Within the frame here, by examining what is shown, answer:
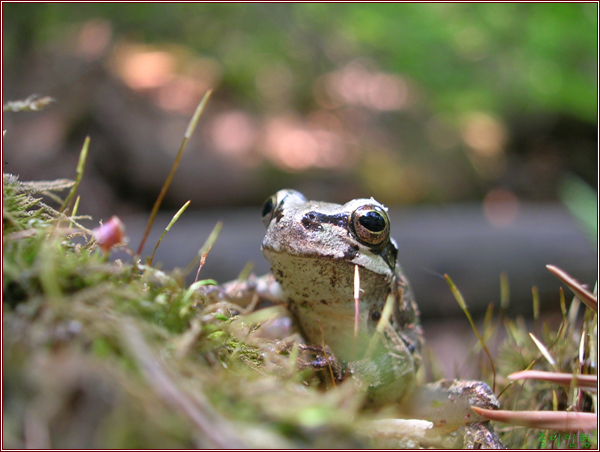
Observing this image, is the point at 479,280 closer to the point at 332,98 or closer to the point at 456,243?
the point at 456,243

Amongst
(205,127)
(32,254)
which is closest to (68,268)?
(32,254)

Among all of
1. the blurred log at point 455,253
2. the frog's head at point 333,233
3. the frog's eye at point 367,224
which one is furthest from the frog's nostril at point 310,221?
the blurred log at point 455,253

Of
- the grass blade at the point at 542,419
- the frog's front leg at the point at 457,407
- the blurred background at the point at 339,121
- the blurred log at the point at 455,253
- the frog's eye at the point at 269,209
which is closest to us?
the grass blade at the point at 542,419

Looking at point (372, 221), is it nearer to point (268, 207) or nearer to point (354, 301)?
point (354, 301)

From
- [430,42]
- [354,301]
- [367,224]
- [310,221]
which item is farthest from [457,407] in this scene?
[430,42]

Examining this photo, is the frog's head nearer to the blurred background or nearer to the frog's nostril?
the frog's nostril

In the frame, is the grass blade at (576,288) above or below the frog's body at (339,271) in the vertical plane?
above

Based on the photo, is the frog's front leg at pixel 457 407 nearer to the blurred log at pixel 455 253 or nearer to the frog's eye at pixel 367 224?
the frog's eye at pixel 367 224

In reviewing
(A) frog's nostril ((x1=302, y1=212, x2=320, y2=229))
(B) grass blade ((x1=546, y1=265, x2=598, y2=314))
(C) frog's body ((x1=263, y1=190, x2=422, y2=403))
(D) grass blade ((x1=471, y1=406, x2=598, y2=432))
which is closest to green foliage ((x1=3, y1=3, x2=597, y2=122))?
(C) frog's body ((x1=263, y1=190, x2=422, y2=403))
